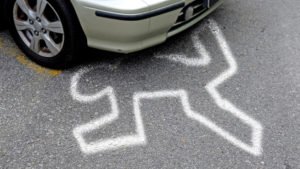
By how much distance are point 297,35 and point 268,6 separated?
50 cm

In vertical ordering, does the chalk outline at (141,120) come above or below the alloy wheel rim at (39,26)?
below

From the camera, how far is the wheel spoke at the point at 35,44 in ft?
10.0

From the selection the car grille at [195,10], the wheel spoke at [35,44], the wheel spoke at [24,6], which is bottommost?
the wheel spoke at [35,44]

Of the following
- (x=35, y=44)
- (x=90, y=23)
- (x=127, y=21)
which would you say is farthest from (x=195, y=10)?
(x=35, y=44)

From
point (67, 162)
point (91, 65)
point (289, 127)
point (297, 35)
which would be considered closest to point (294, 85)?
point (289, 127)

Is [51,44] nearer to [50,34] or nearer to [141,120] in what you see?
[50,34]

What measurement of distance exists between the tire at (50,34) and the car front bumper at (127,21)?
10 cm

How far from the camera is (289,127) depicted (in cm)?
283

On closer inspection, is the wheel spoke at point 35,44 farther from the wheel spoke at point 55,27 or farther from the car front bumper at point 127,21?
the car front bumper at point 127,21

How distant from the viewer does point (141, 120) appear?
278 centimetres

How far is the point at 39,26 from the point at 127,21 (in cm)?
75

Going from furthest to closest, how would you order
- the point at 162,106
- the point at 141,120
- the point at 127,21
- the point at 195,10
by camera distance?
the point at 195,10 → the point at 162,106 → the point at 141,120 → the point at 127,21

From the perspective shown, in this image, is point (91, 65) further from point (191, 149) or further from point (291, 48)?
point (291, 48)

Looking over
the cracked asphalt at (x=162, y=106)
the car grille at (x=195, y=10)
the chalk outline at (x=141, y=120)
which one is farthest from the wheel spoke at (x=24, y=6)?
the car grille at (x=195, y=10)
